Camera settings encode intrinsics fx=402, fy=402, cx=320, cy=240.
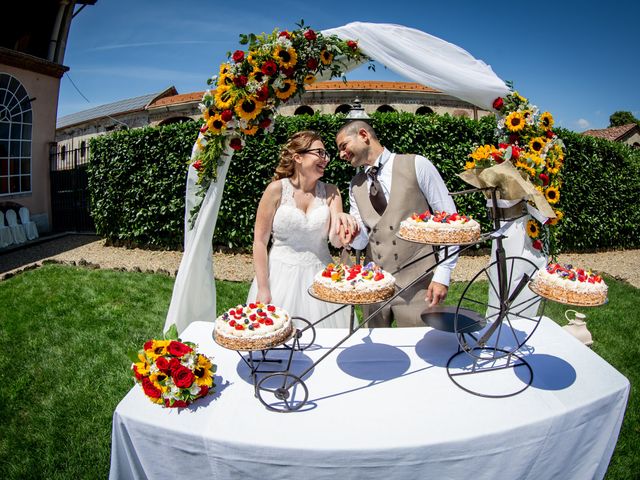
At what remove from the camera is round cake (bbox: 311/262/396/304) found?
6.48 ft

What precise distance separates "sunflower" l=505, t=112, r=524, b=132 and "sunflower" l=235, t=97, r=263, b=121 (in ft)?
6.81

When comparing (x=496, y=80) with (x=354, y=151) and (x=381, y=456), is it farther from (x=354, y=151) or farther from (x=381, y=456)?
(x=381, y=456)

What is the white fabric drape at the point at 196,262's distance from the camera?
3408 mm

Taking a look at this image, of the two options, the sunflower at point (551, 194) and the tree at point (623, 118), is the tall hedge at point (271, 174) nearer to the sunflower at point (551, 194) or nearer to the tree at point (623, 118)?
the sunflower at point (551, 194)

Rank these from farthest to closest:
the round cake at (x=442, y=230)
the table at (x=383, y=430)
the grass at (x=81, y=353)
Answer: the grass at (x=81, y=353) → the round cake at (x=442, y=230) → the table at (x=383, y=430)

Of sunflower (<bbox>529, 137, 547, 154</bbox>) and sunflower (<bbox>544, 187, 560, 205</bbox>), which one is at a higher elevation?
sunflower (<bbox>529, 137, 547, 154</bbox>)

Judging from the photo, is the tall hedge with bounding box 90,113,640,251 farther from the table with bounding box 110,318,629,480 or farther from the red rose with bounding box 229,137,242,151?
the table with bounding box 110,318,629,480

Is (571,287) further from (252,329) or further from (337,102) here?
(337,102)

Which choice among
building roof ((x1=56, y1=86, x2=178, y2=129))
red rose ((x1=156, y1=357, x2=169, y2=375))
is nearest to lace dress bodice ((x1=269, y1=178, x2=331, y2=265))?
red rose ((x1=156, y1=357, x2=169, y2=375))

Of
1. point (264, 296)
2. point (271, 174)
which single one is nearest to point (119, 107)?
point (271, 174)

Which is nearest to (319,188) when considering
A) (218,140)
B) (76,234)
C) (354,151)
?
(354,151)

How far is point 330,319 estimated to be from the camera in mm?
3605

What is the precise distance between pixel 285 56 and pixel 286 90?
0.84 feet

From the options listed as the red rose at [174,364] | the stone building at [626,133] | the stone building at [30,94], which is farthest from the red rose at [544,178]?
the stone building at [626,133]
